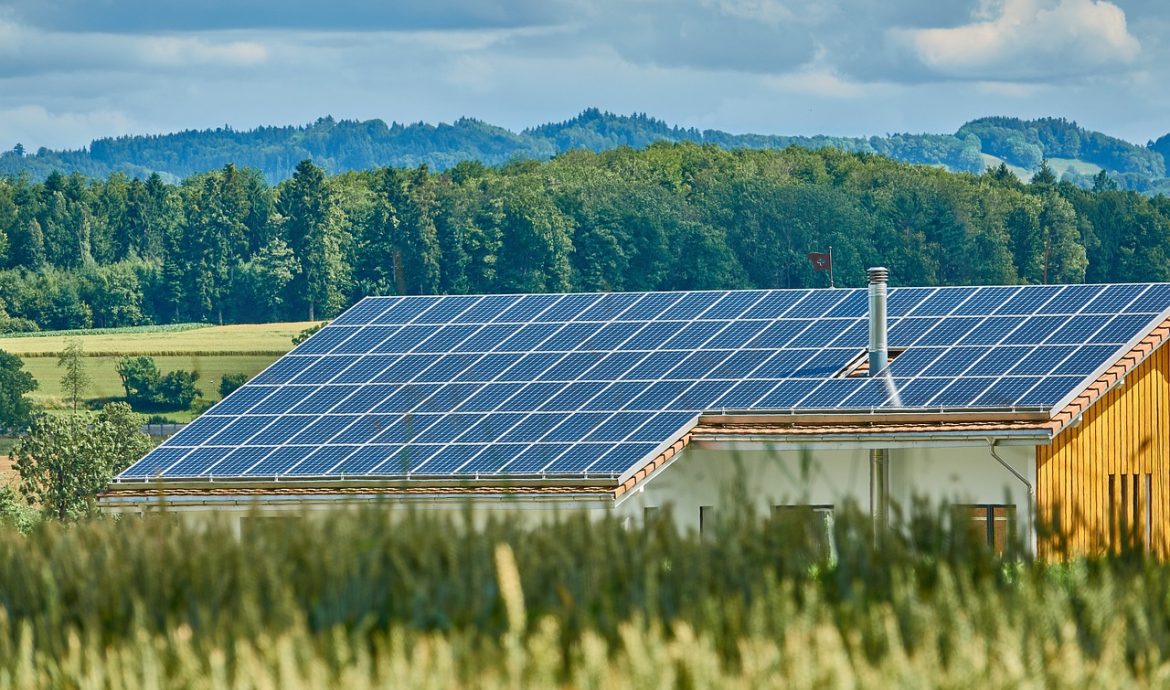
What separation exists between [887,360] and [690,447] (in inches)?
164

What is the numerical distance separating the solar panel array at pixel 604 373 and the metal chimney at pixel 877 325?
38 centimetres

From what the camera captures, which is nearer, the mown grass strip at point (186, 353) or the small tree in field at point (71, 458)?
the small tree in field at point (71, 458)

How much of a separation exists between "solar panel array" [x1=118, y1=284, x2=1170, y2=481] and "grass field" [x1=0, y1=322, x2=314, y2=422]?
392 feet

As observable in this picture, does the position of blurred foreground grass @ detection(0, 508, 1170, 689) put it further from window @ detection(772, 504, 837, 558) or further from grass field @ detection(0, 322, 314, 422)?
grass field @ detection(0, 322, 314, 422)

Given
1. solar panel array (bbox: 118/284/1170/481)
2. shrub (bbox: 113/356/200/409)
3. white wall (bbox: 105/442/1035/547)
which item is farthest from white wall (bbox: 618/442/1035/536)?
shrub (bbox: 113/356/200/409)

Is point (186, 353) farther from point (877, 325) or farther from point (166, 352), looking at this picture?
point (877, 325)

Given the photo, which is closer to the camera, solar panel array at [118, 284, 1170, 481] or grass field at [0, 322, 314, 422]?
solar panel array at [118, 284, 1170, 481]

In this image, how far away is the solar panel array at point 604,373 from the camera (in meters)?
32.9

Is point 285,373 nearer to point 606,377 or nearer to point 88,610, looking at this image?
point 606,377

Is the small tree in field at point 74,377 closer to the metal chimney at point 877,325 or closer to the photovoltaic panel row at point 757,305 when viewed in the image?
the photovoltaic panel row at point 757,305

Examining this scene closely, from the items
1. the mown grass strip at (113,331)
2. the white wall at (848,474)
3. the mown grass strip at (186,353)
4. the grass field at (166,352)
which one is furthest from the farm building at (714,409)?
the mown grass strip at (113,331)

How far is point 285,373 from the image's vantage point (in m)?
39.6

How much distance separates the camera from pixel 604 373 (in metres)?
36.5

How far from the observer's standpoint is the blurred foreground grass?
10914mm
